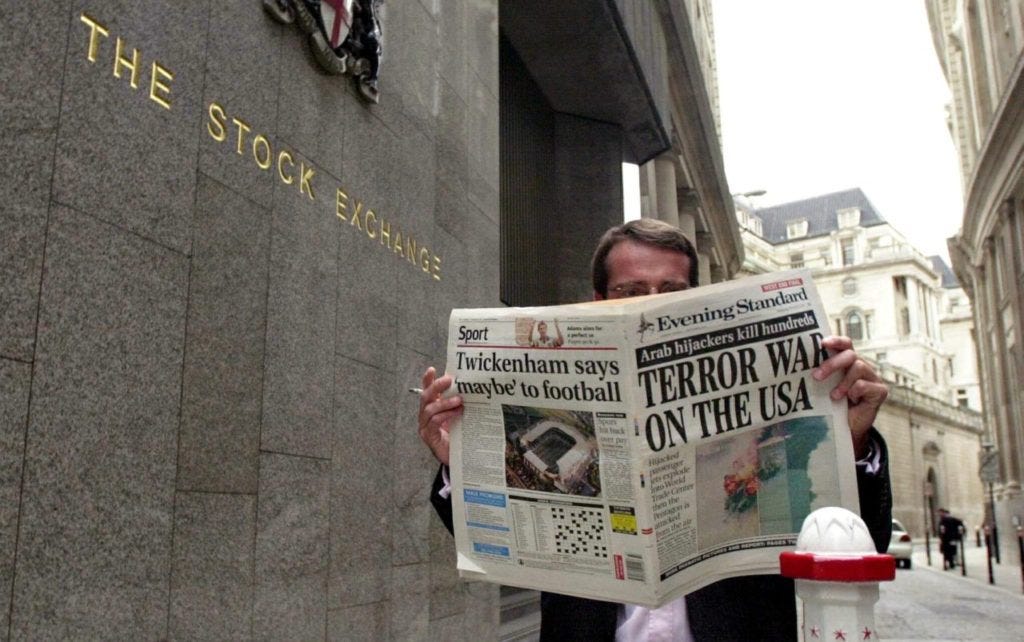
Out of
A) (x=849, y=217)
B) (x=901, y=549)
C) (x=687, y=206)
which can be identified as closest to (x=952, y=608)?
(x=687, y=206)

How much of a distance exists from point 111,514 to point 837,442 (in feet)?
8.47

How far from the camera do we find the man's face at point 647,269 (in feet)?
8.61

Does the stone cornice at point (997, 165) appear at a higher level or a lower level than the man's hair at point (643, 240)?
higher

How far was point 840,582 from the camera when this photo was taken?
1.66 meters

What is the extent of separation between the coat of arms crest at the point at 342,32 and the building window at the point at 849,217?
106705mm

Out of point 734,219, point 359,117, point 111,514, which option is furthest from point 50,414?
point 734,219

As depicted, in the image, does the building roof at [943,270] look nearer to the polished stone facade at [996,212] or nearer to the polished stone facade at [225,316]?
the polished stone facade at [996,212]

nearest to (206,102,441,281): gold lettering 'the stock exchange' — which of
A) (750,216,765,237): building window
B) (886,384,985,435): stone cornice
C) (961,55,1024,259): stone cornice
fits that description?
(961,55,1024,259): stone cornice

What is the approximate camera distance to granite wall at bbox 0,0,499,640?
308cm

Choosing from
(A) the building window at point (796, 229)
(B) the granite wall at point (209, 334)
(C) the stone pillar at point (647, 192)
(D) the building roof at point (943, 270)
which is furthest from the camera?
(D) the building roof at point (943, 270)

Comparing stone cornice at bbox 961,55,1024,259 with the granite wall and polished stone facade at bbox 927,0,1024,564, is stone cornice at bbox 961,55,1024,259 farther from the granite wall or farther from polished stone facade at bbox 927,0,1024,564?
the granite wall

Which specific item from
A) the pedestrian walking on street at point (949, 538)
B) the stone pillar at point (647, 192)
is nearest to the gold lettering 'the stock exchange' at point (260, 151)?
the stone pillar at point (647, 192)

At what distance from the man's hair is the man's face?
0.06 feet

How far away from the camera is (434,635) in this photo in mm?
6227
